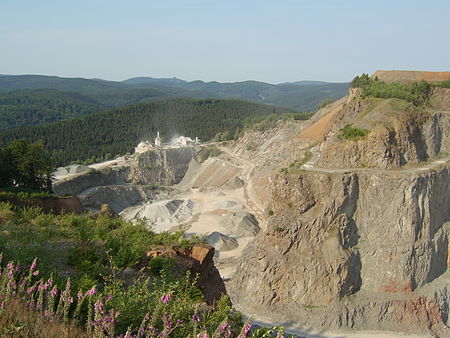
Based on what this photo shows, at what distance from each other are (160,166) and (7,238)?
52.6 meters

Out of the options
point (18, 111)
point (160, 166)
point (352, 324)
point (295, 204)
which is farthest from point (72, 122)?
point (352, 324)

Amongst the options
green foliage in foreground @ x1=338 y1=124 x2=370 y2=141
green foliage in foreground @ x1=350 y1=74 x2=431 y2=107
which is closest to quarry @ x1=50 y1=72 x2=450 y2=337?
green foliage in foreground @ x1=338 y1=124 x2=370 y2=141

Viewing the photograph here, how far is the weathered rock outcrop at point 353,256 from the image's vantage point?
23.2 meters

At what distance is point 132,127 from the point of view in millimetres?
80188

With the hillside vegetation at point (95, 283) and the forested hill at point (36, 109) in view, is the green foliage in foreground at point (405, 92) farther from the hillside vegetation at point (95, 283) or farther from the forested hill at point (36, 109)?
the forested hill at point (36, 109)

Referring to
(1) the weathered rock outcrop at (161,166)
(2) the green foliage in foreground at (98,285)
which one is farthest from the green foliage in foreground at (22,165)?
(1) the weathered rock outcrop at (161,166)

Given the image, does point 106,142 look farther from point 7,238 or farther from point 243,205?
point 7,238

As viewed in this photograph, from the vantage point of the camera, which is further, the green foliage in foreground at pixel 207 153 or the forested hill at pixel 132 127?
the forested hill at pixel 132 127

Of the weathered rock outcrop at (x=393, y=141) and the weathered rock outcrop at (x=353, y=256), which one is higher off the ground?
the weathered rock outcrop at (x=393, y=141)

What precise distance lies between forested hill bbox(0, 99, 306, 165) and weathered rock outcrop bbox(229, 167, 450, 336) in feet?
146

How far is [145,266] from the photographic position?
28.2 ft

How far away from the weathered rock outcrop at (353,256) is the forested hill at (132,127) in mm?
44601

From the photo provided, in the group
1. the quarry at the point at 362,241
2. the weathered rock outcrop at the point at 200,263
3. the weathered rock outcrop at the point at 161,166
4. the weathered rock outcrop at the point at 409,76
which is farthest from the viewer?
the weathered rock outcrop at the point at 161,166

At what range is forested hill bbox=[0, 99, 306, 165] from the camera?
65250 millimetres
